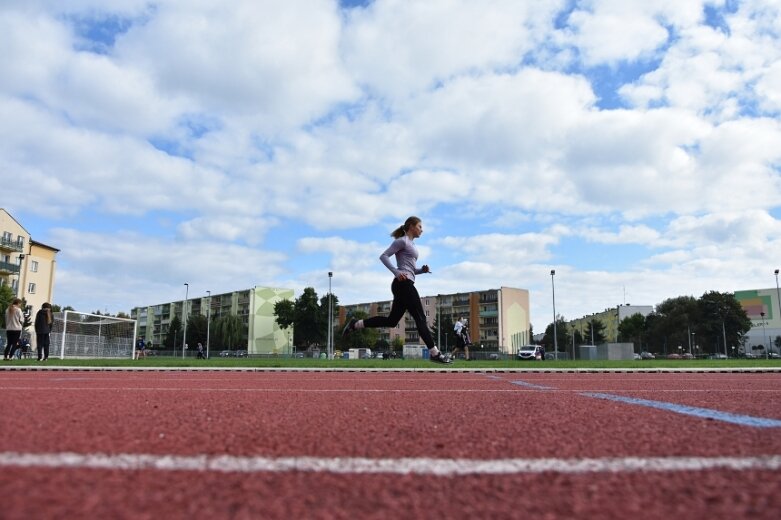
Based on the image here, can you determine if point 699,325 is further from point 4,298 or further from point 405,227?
point 405,227

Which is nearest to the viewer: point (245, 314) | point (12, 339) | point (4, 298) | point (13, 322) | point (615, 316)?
point (13, 322)

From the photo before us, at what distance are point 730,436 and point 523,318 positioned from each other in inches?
4315

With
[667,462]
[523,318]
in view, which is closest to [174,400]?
[667,462]

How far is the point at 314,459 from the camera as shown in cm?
211

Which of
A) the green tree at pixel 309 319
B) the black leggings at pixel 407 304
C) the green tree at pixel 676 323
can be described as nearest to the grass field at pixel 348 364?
the black leggings at pixel 407 304

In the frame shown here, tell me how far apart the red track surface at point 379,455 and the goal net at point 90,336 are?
25086mm

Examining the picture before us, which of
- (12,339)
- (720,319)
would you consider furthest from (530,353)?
(12,339)

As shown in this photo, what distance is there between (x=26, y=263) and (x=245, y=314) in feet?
196

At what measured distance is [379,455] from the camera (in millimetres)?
2197

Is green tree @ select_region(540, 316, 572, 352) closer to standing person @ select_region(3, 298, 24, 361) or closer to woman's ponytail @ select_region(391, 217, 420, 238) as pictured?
standing person @ select_region(3, 298, 24, 361)

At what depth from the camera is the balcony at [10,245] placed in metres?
58.7

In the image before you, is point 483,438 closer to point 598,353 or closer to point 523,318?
point 598,353

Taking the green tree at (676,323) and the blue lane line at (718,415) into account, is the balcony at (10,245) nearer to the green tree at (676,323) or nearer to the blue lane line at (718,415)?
the blue lane line at (718,415)

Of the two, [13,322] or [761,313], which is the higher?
[761,313]
